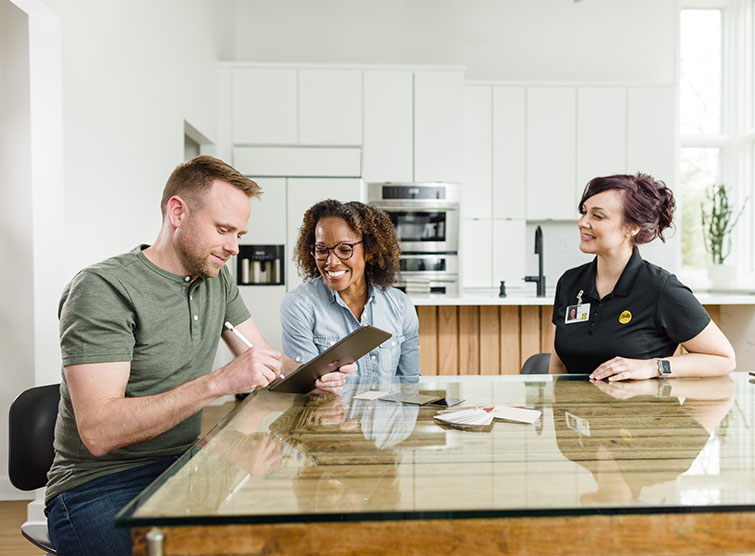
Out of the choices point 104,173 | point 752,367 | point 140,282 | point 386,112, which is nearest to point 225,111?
point 386,112

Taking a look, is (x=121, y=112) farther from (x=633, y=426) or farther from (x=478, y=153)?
(x=478, y=153)

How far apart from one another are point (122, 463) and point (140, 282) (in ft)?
1.39

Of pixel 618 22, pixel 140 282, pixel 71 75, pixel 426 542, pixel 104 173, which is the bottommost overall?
pixel 426 542

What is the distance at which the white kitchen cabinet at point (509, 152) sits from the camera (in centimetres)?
538

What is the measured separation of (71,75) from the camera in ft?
8.14

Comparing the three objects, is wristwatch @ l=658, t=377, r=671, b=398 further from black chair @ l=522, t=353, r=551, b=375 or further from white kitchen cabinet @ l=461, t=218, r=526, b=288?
white kitchen cabinet @ l=461, t=218, r=526, b=288

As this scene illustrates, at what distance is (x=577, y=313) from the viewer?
2004 millimetres

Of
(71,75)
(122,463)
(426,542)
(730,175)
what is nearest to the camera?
(426,542)

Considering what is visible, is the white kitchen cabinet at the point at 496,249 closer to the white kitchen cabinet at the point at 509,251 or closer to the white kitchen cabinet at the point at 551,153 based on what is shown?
the white kitchen cabinet at the point at 509,251

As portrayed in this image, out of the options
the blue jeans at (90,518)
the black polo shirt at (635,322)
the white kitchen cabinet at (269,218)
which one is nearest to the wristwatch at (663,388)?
the black polo shirt at (635,322)

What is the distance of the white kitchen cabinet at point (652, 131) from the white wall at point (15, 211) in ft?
15.8

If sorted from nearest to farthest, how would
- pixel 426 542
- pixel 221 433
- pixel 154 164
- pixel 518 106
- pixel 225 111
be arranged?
pixel 426 542, pixel 221 433, pixel 154 164, pixel 225 111, pixel 518 106

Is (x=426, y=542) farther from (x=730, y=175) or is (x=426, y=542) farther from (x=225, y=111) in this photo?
(x=730, y=175)

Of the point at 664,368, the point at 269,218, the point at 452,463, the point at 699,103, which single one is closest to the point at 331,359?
the point at 452,463
